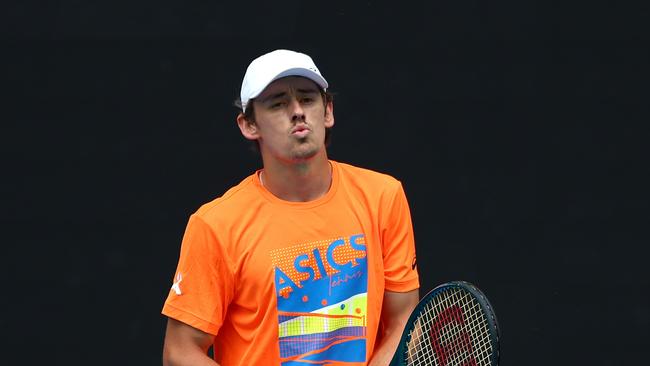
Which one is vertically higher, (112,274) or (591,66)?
(591,66)

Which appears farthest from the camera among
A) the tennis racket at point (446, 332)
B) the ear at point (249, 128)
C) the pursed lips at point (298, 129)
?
the ear at point (249, 128)

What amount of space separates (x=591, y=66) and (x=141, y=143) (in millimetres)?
1427

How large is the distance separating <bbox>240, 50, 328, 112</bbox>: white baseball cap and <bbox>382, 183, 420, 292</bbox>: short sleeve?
38 cm

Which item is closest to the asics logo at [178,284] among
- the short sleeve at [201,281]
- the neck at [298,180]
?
the short sleeve at [201,281]

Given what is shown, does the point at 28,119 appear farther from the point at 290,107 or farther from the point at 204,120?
the point at 290,107

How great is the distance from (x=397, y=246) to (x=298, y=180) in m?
0.32

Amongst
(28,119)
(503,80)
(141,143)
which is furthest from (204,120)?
(503,80)

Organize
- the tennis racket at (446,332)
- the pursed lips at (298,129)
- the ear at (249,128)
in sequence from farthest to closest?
the ear at (249,128)
the pursed lips at (298,129)
the tennis racket at (446,332)

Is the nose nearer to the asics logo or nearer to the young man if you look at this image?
the young man

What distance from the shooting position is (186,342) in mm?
3816

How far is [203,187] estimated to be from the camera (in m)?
4.75

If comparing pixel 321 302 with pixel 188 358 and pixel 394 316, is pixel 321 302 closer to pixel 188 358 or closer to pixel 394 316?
pixel 394 316

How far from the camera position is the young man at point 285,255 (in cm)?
377

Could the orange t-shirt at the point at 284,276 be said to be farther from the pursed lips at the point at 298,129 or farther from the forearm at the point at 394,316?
the pursed lips at the point at 298,129
